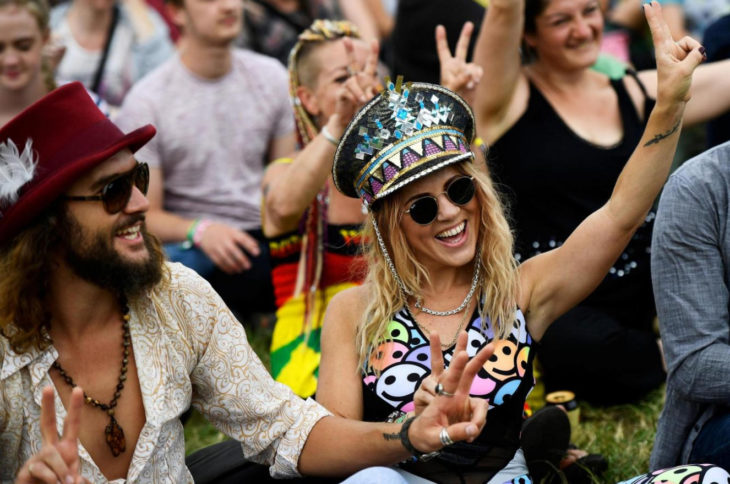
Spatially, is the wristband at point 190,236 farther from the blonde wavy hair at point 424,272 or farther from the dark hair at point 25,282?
the dark hair at point 25,282

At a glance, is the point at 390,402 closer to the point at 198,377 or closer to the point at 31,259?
the point at 198,377

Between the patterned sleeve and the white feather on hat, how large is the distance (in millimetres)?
484

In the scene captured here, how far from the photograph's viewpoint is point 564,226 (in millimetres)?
4211

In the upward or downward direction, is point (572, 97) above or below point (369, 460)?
above

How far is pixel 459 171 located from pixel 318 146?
0.93 meters

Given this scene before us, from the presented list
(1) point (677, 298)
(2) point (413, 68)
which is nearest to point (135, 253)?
(1) point (677, 298)

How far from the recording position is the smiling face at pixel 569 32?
4203 mm

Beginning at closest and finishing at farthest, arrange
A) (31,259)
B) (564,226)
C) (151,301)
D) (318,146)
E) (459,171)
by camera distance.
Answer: (31,259) → (151,301) → (459,171) → (318,146) → (564,226)

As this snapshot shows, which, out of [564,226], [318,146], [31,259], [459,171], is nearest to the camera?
[31,259]

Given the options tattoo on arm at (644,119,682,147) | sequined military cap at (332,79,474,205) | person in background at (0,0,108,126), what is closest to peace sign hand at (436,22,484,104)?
sequined military cap at (332,79,474,205)

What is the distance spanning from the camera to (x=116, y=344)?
2.69 m

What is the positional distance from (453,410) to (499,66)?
1.90 meters

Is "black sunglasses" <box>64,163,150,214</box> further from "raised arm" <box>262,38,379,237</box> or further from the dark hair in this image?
"raised arm" <box>262,38,379,237</box>

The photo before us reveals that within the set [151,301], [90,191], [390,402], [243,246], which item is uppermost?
[90,191]
